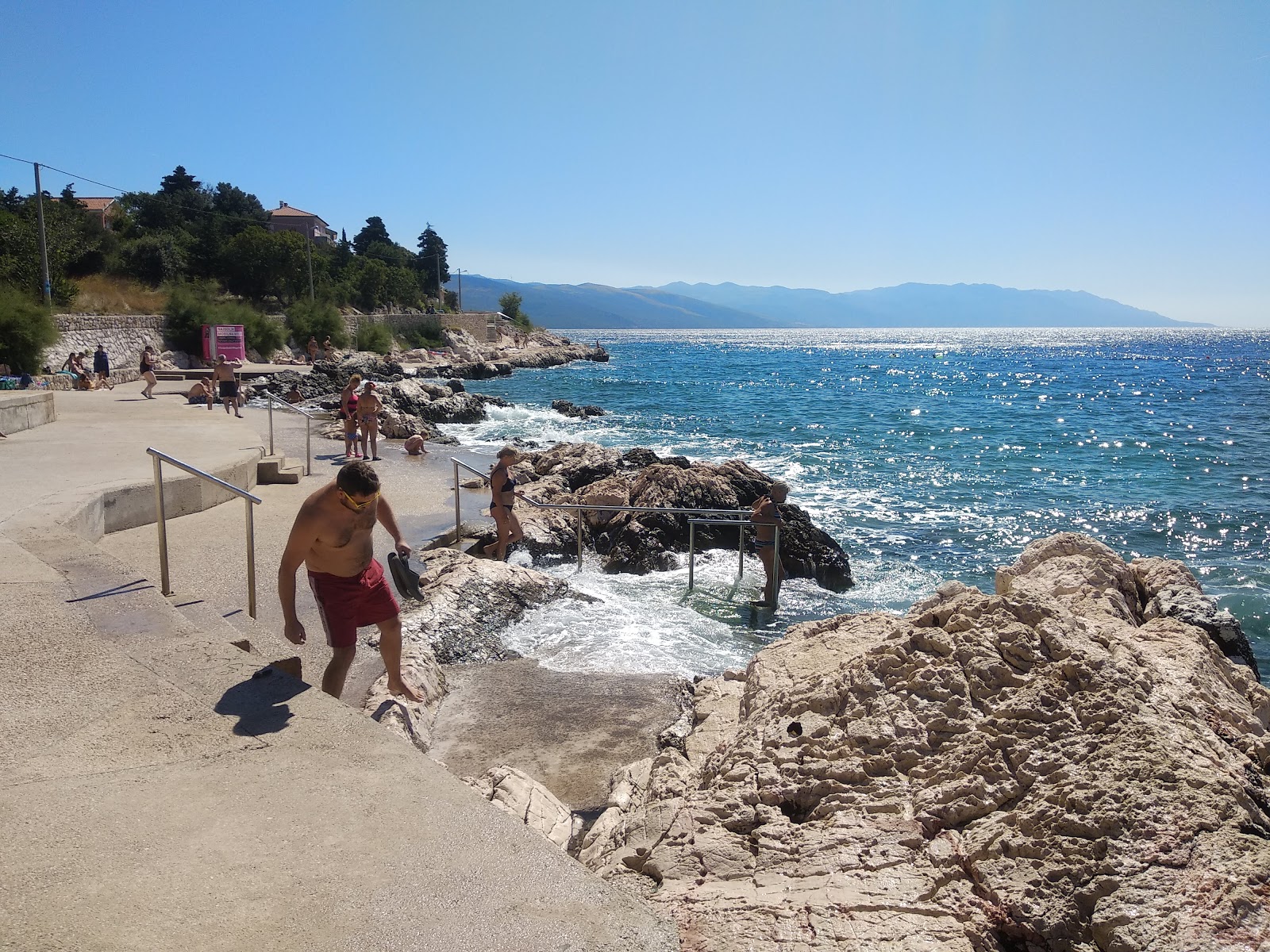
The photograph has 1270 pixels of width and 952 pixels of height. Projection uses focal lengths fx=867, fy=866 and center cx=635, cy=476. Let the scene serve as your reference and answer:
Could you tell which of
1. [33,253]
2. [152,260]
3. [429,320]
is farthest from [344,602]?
[429,320]

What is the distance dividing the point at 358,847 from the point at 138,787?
89 cm

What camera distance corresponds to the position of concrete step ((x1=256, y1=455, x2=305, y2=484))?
36.5 ft

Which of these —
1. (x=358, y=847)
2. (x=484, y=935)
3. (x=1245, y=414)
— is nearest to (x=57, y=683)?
(x=358, y=847)

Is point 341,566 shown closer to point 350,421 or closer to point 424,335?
point 350,421

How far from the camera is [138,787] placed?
2924 mm

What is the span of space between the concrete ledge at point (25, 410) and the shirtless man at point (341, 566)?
9.42 m

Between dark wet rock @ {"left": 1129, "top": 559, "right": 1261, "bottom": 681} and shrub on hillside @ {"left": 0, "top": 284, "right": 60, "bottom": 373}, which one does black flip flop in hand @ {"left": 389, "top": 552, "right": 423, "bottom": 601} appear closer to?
dark wet rock @ {"left": 1129, "top": 559, "right": 1261, "bottom": 681}

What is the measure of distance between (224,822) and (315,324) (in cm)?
4614

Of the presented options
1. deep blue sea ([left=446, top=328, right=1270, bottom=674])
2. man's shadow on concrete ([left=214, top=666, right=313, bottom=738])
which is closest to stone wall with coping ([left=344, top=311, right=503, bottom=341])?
deep blue sea ([left=446, top=328, right=1270, bottom=674])

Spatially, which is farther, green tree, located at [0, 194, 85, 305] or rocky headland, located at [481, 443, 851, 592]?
green tree, located at [0, 194, 85, 305]

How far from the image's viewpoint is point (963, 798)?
3.23 metres

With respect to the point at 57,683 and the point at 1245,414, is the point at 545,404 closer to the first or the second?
the point at 1245,414

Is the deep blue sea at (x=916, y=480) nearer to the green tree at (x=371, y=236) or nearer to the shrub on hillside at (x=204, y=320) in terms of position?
the shrub on hillside at (x=204, y=320)

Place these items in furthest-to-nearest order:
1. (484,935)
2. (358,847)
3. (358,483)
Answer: (358,483) → (358,847) → (484,935)
